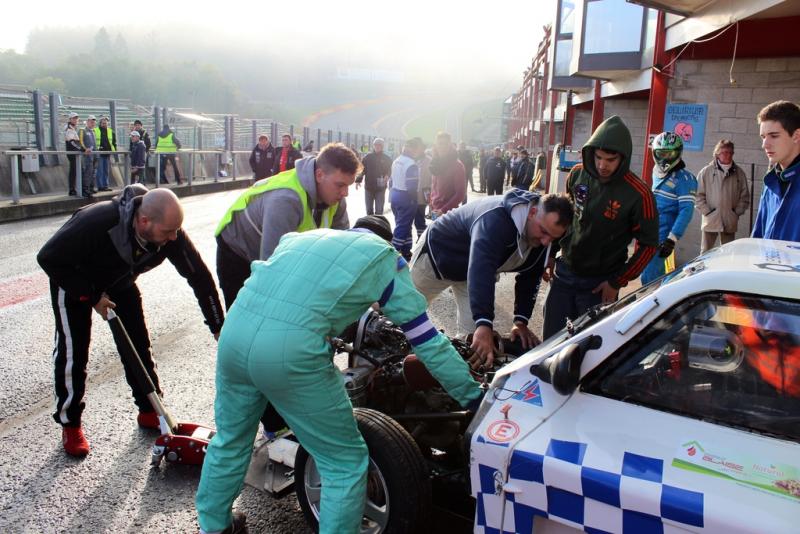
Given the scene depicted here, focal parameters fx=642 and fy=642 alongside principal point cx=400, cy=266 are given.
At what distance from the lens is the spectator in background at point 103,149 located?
15.1 meters

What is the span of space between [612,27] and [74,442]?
11.8 metres

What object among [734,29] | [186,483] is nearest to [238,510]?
[186,483]

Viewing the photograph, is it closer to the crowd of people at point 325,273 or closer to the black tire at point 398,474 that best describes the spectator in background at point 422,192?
the crowd of people at point 325,273

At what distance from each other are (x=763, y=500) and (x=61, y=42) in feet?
543

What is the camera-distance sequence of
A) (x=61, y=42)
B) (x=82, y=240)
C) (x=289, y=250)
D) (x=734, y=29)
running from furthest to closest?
(x=61, y=42) → (x=734, y=29) → (x=82, y=240) → (x=289, y=250)

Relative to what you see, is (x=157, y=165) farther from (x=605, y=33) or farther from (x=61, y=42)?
(x=61, y=42)

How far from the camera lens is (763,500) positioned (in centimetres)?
176

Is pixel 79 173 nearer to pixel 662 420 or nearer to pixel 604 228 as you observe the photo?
pixel 604 228

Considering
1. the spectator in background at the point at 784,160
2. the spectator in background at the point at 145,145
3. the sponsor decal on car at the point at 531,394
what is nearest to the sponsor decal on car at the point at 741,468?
the sponsor decal on car at the point at 531,394

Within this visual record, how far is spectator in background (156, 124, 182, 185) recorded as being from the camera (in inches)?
723

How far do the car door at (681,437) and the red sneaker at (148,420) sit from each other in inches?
103

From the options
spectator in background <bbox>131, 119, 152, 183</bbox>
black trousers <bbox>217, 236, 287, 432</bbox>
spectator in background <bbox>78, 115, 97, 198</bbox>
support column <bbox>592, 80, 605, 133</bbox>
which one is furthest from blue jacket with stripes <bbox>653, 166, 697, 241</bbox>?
spectator in background <bbox>131, 119, 152, 183</bbox>

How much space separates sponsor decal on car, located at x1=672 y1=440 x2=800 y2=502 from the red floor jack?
8.17ft

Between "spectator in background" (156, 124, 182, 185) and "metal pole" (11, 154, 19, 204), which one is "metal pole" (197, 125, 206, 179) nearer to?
"spectator in background" (156, 124, 182, 185)
